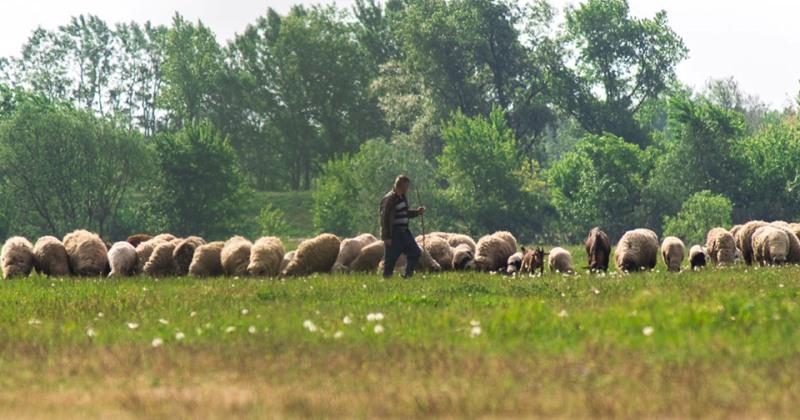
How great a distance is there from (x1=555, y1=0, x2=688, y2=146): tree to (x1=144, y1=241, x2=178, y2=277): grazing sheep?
8229 centimetres

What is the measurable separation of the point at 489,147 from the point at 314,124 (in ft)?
107

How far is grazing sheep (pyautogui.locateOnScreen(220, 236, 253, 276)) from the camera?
30.0 meters

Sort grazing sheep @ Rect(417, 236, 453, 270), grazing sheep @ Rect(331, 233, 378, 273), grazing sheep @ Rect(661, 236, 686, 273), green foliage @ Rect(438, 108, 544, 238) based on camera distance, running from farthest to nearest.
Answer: green foliage @ Rect(438, 108, 544, 238) → grazing sheep @ Rect(417, 236, 453, 270) → grazing sheep @ Rect(331, 233, 378, 273) → grazing sheep @ Rect(661, 236, 686, 273)

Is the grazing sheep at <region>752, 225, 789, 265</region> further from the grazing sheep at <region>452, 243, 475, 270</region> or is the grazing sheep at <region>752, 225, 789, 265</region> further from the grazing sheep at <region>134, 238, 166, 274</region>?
the grazing sheep at <region>134, 238, 166, 274</region>

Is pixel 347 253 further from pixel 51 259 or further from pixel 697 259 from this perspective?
pixel 697 259

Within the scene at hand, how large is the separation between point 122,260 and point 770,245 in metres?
17.6

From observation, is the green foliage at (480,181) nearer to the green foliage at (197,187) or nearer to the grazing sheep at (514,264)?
the green foliage at (197,187)

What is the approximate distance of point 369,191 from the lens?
3531 inches

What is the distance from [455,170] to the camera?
95062 millimetres

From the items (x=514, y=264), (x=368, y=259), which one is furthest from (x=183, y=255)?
(x=514, y=264)

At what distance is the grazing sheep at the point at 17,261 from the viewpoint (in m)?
31.1

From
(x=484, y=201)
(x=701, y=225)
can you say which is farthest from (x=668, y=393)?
(x=484, y=201)

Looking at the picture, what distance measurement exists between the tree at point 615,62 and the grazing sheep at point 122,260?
82135 millimetres

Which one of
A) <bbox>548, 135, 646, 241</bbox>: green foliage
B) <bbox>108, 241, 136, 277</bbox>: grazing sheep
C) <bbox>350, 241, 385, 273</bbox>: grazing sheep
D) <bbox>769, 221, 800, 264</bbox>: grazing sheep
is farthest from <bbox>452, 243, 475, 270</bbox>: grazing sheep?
<bbox>548, 135, 646, 241</bbox>: green foliage
